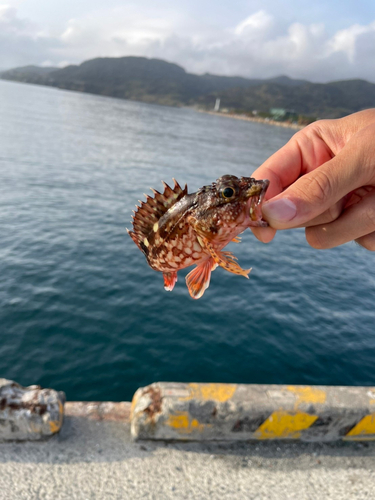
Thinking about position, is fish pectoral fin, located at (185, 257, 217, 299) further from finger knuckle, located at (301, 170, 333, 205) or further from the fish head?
finger knuckle, located at (301, 170, 333, 205)

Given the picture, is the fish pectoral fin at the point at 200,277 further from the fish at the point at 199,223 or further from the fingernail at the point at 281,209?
the fingernail at the point at 281,209

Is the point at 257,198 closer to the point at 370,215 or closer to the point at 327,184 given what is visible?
the point at 327,184

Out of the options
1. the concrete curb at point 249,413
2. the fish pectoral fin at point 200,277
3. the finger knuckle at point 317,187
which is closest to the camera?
the finger knuckle at point 317,187

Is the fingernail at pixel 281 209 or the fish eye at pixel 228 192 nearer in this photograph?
the fingernail at pixel 281 209

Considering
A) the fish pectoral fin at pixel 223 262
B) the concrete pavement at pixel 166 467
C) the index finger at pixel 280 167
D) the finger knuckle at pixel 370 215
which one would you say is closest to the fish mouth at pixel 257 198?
the fish pectoral fin at pixel 223 262

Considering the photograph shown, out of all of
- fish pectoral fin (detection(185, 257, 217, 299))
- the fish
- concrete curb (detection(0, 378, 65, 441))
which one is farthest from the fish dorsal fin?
concrete curb (detection(0, 378, 65, 441))

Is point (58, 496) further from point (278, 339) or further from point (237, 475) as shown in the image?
point (278, 339)

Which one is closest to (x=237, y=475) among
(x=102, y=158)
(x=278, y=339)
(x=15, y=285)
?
(x=278, y=339)

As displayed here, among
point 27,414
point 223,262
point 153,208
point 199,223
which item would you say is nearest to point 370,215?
point 223,262
